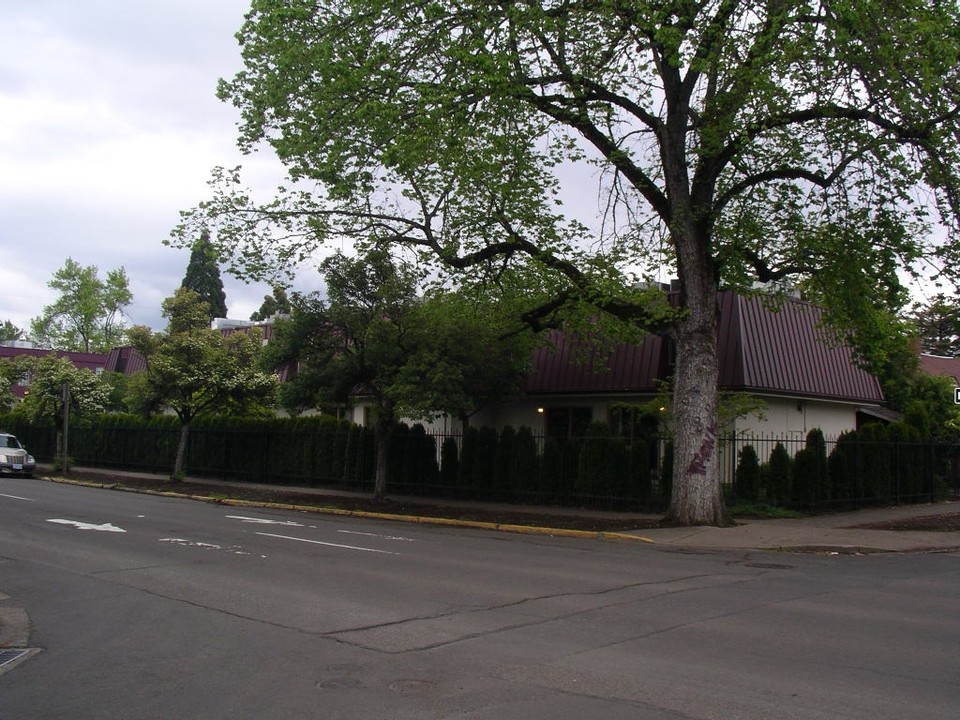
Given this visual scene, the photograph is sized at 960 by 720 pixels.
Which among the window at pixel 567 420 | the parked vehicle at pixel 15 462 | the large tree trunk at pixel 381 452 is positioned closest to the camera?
the large tree trunk at pixel 381 452

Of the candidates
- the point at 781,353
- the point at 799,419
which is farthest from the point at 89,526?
the point at 799,419

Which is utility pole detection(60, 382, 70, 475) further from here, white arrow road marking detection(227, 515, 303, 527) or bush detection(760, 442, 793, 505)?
bush detection(760, 442, 793, 505)

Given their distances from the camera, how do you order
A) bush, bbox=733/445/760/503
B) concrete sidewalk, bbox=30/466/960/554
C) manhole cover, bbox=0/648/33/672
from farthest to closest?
1. bush, bbox=733/445/760/503
2. concrete sidewalk, bbox=30/466/960/554
3. manhole cover, bbox=0/648/33/672

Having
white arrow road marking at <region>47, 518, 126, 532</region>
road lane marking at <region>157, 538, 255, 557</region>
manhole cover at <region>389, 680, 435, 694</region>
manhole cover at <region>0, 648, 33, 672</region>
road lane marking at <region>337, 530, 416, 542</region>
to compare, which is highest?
road lane marking at <region>337, 530, 416, 542</region>

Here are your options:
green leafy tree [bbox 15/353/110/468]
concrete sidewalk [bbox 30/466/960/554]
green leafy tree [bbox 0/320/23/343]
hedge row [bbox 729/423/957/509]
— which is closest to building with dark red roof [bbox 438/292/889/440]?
hedge row [bbox 729/423/957/509]

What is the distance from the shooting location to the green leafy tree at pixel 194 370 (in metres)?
28.5

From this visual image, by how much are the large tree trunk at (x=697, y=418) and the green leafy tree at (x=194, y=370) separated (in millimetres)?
15193

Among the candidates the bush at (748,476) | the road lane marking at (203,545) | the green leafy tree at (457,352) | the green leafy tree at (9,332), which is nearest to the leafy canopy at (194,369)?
the green leafy tree at (457,352)

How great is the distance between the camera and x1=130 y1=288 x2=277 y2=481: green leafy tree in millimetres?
28547

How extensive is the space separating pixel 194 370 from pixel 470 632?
22394mm

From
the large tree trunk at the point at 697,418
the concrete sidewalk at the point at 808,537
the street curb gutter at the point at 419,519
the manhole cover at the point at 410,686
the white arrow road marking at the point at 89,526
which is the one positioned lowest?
the manhole cover at the point at 410,686

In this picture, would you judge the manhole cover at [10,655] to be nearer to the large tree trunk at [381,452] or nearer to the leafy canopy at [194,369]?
the large tree trunk at [381,452]

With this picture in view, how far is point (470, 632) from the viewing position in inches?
319

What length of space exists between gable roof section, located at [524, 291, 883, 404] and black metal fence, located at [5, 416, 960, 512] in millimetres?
1645
